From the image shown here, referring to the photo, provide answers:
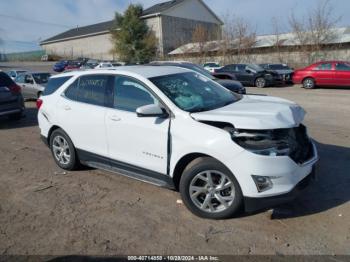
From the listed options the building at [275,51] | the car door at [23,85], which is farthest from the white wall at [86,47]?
the car door at [23,85]

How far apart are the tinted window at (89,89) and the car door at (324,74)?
54.7ft

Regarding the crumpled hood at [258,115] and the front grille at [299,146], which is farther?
the front grille at [299,146]

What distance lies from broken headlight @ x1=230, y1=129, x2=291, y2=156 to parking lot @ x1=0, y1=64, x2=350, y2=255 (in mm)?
717

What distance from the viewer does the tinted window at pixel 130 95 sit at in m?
4.50

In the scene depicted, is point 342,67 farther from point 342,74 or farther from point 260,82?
point 260,82

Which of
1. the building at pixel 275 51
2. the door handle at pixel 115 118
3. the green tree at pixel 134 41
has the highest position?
the green tree at pixel 134 41

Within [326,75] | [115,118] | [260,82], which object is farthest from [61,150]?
[260,82]

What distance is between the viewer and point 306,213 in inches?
161

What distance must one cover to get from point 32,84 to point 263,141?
13773 mm

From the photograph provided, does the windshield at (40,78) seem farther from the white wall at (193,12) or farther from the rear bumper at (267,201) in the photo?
the white wall at (193,12)

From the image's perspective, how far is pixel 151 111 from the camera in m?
4.12

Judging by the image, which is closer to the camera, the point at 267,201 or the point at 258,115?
the point at 267,201

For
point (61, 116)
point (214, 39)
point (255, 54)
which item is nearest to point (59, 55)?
point (214, 39)

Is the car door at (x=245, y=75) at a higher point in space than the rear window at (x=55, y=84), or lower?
lower
